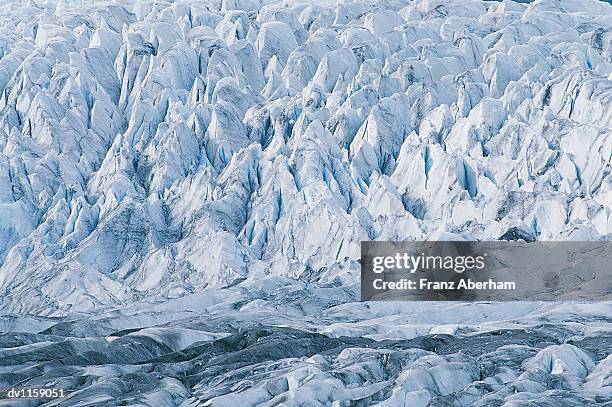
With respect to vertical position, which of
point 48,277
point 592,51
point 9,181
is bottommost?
point 48,277

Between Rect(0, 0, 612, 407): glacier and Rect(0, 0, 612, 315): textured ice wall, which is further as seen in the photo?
Rect(0, 0, 612, 315): textured ice wall

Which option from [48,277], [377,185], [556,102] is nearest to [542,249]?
[377,185]

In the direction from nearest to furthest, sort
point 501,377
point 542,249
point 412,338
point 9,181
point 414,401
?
1. point 414,401
2. point 501,377
3. point 412,338
4. point 542,249
5. point 9,181

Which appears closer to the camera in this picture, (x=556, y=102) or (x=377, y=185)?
(x=377, y=185)

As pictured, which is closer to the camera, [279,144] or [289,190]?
[289,190]

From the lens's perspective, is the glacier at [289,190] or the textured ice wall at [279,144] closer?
the glacier at [289,190]

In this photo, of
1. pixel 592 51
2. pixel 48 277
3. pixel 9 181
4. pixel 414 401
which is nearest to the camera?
pixel 414 401

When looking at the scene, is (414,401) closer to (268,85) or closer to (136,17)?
(268,85)

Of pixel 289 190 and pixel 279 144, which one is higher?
pixel 279 144
